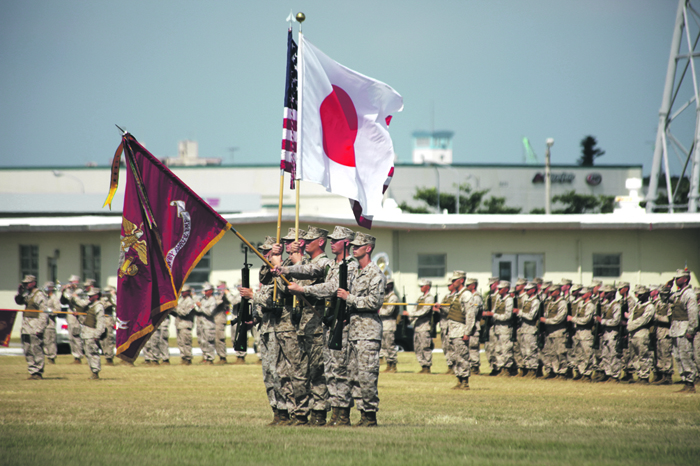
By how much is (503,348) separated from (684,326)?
4005 millimetres

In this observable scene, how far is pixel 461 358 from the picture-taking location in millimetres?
14211

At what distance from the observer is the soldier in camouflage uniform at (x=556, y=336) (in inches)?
675

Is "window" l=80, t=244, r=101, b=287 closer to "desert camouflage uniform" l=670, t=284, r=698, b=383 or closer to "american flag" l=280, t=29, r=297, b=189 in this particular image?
"desert camouflage uniform" l=670, t=284, r=698, b=383

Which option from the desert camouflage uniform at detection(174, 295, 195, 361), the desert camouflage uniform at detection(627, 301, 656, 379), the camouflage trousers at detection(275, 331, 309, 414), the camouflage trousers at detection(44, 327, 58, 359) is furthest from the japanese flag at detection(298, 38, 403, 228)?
the camouflage trousers at detection(44, 327, 58, 359)

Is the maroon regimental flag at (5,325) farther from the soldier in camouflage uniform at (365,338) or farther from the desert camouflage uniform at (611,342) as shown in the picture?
the desert camouflage uniform at (611,342)

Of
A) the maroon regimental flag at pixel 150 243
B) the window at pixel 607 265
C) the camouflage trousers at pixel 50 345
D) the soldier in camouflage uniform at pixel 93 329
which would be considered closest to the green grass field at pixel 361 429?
the soldier in camouflage uniform at pixel 93 329

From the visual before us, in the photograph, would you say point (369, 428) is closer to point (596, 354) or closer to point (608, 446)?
point (608, 446)

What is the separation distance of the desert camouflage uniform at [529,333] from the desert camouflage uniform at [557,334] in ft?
1.03

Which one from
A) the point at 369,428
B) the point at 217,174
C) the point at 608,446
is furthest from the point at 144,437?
the point at 217,174

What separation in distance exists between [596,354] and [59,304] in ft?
45.9

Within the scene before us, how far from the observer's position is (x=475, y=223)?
27.3m

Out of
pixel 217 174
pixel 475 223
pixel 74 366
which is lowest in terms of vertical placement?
pixel 74 366

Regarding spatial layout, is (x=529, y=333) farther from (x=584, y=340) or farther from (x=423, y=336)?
(x=423, y=336)

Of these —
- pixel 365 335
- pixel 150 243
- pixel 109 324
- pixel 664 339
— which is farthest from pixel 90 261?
pixel 365 335
